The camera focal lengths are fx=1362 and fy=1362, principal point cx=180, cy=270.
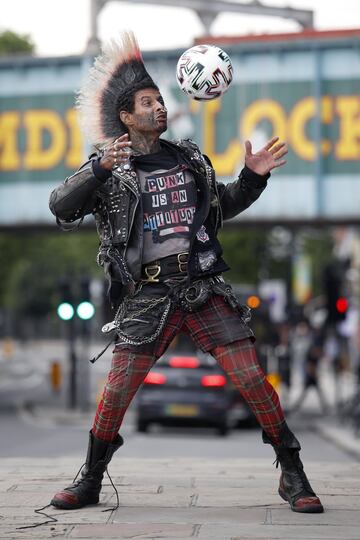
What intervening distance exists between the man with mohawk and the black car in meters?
16.1

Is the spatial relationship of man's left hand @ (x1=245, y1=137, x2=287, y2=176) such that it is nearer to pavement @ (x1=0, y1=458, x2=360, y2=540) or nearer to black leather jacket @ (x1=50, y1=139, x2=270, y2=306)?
black leather jacket @ (x1=50, y1=139, x2=270, y2=306)

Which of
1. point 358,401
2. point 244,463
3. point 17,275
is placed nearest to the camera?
point 244,463

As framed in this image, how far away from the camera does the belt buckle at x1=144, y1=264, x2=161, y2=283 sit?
6188 mm

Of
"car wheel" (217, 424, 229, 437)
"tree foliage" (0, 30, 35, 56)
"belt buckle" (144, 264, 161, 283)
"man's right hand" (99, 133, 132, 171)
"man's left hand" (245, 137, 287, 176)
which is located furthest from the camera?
"tree foliage" (0, 30, 35, 56)

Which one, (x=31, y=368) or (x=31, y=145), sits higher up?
(x=31, y=145)

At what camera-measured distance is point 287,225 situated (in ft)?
88.7

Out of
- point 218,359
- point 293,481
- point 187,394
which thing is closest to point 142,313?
point 218,359

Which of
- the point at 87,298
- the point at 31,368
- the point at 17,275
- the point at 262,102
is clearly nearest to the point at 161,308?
the point at 262,102

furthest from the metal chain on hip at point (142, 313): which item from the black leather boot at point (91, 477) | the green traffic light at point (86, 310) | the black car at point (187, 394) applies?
the green traffic light at point (86, 310)

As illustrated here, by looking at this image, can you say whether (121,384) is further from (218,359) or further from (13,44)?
(13,44)

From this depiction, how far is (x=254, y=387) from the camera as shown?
6113 millimetres

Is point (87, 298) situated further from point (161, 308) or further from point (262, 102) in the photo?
point (161, 308)

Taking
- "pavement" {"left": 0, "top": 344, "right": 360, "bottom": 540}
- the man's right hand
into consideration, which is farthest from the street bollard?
the man's right hand

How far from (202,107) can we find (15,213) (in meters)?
4.41
